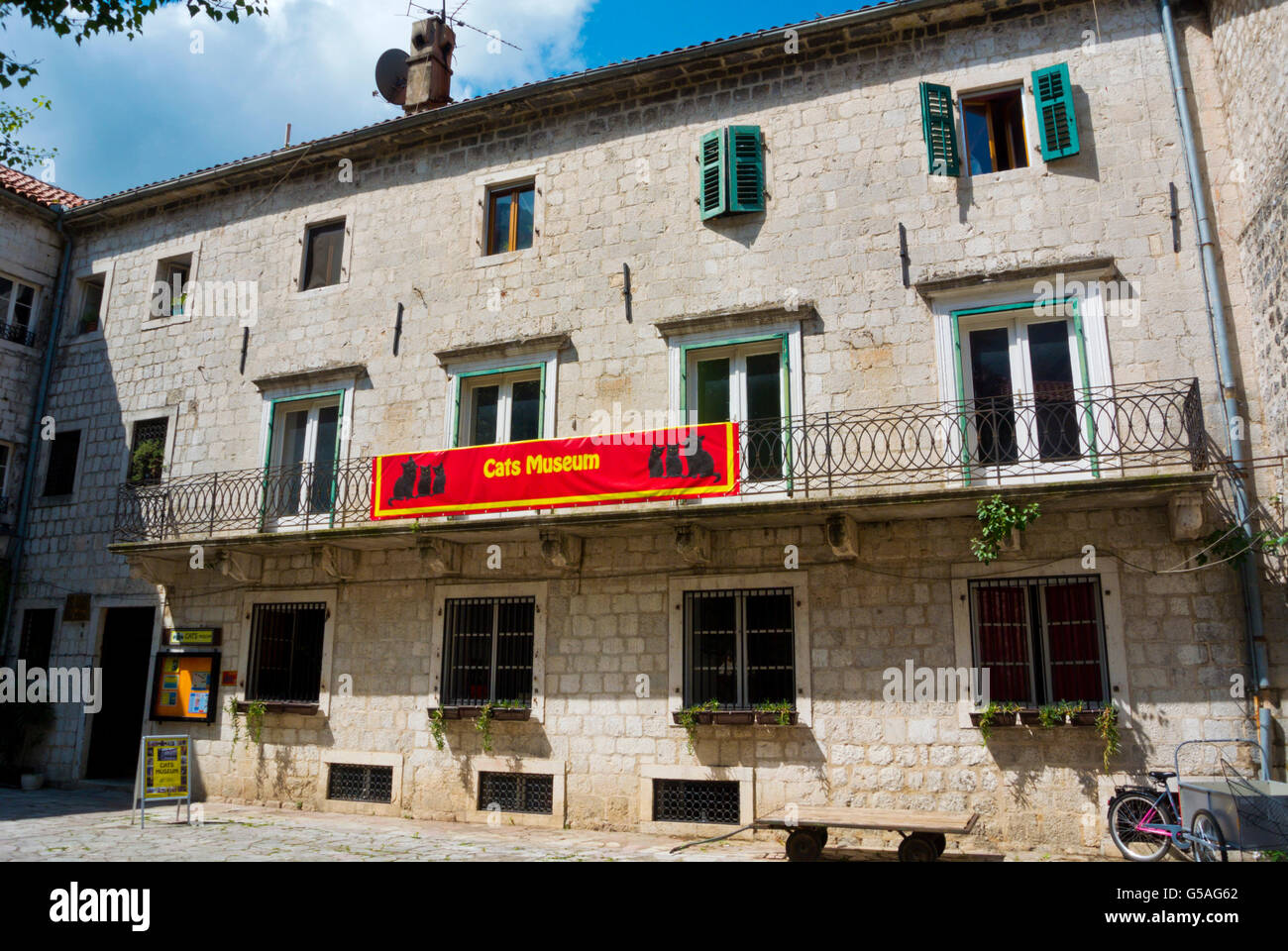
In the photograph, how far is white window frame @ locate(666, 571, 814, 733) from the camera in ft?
35.3

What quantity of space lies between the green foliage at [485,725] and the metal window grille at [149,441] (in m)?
7.47

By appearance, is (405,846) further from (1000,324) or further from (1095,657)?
(1000,324)

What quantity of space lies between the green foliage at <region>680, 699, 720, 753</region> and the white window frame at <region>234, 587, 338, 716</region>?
536 cm

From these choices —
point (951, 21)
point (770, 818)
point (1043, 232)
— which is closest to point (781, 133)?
point (951, 21)

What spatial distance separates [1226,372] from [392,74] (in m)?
14.1

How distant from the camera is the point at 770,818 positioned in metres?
8.81

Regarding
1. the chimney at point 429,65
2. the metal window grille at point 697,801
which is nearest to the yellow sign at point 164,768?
the metal window grille at point 697,801

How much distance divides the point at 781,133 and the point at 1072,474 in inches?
231

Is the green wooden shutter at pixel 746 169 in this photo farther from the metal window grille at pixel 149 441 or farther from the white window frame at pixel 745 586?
the metal window grille at pixel 149 441

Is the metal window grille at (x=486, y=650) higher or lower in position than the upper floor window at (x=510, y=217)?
lower

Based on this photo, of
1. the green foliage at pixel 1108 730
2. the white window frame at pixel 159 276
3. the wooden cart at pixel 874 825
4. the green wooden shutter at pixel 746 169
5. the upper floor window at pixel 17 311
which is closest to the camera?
the wooden cart at pixel 874 825

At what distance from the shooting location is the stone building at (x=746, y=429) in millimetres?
9938

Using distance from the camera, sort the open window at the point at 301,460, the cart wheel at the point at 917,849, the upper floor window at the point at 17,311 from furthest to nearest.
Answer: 1. the upper floor window at the point at 17,311
2. the open window at the point at 301,460
3. the cart wheel at the point at 917,849

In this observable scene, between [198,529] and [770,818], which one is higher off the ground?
[198,529]
